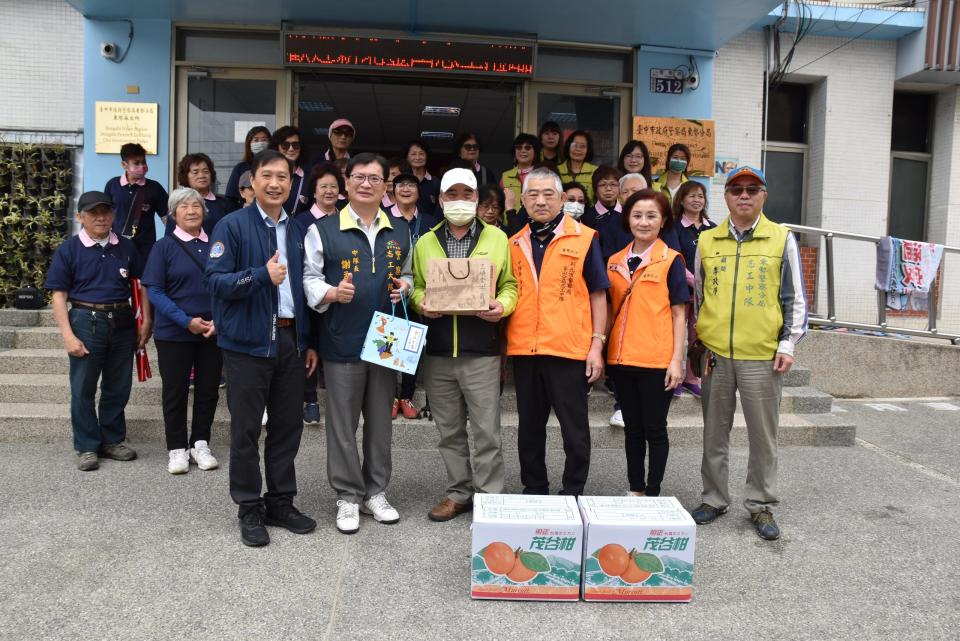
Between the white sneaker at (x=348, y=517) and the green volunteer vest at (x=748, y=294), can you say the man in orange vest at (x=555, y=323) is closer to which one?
the green volunteer vest at (x=748, y=294)

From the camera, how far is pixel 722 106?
8.98 m

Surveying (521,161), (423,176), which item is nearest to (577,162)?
(521,161)

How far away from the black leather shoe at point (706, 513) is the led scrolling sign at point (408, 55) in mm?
5018

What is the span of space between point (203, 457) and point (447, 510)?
189 cm

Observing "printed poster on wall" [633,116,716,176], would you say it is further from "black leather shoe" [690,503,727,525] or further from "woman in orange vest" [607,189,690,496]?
"black leather shoe" [690,503,727,525]

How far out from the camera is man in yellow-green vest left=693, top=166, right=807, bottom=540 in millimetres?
3891

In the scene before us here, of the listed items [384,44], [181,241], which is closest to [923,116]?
[384,44]

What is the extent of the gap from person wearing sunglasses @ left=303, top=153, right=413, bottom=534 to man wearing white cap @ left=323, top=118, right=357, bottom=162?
7.95ft

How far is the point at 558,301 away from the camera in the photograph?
3.86 m

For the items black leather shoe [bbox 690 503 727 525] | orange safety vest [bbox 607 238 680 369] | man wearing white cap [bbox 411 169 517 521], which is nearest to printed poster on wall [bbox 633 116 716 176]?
orange safety vest [bbox 607 238 680 369]

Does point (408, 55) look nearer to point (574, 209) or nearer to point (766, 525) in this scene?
point (574, 209)

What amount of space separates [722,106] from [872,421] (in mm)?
4319

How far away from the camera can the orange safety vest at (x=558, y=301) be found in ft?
12.6

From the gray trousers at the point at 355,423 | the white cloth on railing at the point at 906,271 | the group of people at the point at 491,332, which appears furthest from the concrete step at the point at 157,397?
the white cloth on railing at the point at 906,271
